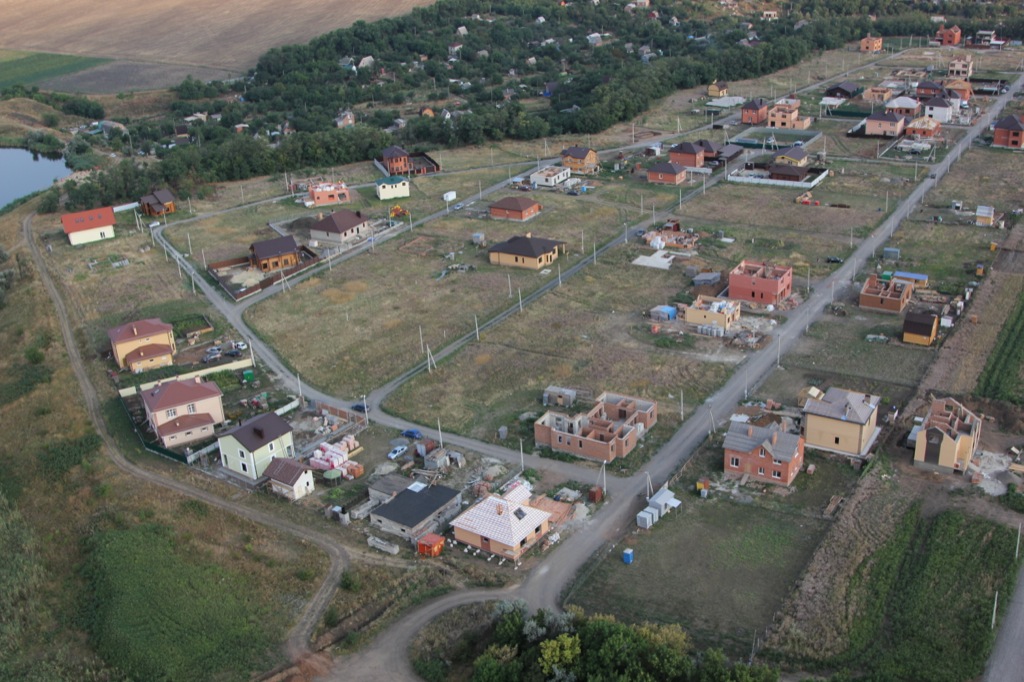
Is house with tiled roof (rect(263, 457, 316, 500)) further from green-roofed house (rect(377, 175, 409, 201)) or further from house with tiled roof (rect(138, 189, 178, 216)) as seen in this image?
house with tiled roof (rect(138, 189, 178, 216))

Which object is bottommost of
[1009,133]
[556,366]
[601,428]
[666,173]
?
[1009,133]

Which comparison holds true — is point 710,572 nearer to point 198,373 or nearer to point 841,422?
point 841,422

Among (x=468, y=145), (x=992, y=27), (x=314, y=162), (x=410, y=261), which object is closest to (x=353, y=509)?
(x=410, y=261)

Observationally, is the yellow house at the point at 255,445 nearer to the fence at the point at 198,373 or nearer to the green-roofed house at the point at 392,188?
the fence at the point at 198,373

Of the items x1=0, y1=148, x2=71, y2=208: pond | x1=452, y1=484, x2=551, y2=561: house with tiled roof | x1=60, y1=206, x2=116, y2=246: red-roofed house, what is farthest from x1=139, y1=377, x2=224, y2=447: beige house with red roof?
x1=0, y1=148, x2=71, y2=208: pond

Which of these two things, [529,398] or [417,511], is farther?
[529,398]

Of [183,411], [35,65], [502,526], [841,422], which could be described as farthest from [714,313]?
[35,65]

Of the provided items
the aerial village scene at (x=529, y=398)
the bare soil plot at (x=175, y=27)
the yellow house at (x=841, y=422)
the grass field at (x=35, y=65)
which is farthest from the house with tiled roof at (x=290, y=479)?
the grass field at (x=35, y=65)
